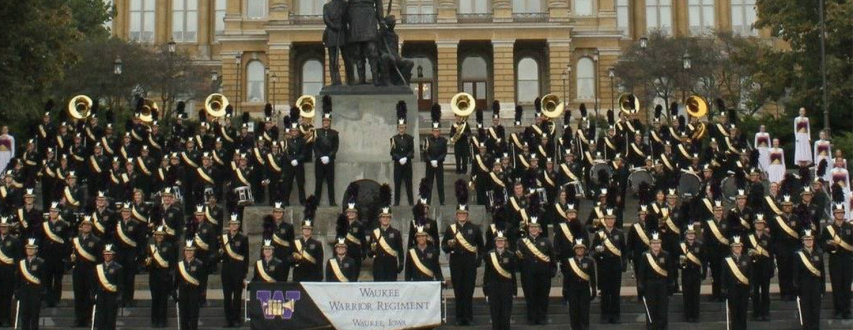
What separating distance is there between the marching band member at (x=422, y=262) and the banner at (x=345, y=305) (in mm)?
1089

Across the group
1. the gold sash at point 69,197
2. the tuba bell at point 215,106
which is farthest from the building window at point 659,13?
the gold sash at point 69,197

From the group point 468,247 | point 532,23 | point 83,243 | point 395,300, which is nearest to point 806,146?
point 468,247

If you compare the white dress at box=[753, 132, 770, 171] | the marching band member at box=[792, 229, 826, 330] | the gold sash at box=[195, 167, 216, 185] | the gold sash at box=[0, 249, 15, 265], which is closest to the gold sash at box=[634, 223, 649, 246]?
the marching band member at box=[792, 229, 826, 330]

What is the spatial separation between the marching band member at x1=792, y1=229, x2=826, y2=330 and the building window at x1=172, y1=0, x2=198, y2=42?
61888 millimetres

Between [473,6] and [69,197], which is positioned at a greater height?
[473,6]

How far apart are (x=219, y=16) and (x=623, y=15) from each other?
25.1 m

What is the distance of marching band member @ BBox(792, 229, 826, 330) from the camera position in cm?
1678

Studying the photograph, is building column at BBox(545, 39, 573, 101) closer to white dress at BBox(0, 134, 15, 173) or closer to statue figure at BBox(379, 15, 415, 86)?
white dress at BBox(0, 134, 15, 173)

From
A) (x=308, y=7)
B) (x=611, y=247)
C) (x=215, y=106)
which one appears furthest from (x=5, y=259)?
(x=308, y=7)

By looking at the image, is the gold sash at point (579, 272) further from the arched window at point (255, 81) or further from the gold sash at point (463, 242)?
the arched window at point (255, 81)

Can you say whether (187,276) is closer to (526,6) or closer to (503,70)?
(503,70)

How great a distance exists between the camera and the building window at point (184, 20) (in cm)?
7475

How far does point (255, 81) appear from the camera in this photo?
67062mm

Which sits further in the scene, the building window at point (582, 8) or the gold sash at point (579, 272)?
the building window at point (582, 8)
